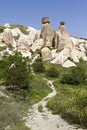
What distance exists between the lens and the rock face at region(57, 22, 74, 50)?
314 feet

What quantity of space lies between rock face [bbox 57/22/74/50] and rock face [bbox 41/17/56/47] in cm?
240

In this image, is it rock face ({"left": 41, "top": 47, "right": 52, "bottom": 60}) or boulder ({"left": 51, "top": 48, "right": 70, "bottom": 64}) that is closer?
boulder ({"left": 51, "top": 48, "right": 70, "bottom": 64})

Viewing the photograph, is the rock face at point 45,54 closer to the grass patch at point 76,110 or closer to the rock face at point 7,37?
the rock face at point 7,37

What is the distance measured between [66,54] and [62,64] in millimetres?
9110

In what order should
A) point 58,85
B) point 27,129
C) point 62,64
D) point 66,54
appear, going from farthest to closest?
point 66,54, point 62,64, point 58,85, point 27,129

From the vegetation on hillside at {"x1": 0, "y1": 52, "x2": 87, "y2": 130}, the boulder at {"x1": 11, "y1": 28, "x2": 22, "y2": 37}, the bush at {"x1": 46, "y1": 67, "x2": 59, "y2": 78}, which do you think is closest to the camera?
the vegetation on hillside at {"x1": 0, "y1": 52, "x2": 87, "y2": 130}

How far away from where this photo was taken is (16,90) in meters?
45.5

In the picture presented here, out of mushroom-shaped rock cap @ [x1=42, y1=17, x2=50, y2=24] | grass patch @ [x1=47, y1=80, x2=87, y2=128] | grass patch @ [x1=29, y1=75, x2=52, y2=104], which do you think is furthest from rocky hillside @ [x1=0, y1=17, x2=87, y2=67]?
grass patch @ [x1=47, y1=80, x2=87, y2=128]

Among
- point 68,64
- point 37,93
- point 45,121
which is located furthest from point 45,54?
point 45,121

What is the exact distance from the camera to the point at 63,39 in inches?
3853

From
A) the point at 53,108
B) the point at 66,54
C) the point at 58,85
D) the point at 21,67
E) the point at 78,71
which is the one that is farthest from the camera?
the point at 66,54

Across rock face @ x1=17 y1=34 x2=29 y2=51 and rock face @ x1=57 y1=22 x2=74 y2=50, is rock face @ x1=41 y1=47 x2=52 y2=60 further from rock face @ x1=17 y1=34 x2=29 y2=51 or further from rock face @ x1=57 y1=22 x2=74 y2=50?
rock face @ x1=57 y1=22 x2=74 y2=50

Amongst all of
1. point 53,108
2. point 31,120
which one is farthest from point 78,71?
point 31,120

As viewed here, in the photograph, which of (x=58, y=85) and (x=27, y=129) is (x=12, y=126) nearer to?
(x=27, y=129)
